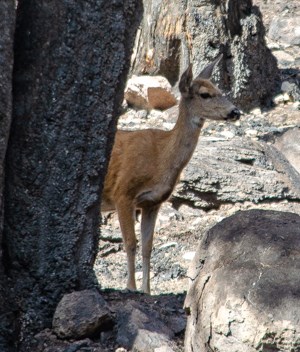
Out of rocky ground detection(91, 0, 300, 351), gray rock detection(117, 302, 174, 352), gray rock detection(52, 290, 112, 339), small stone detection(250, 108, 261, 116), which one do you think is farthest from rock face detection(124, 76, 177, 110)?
gray rock detection(52, 290, 112, 339)

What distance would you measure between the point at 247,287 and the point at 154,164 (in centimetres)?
499

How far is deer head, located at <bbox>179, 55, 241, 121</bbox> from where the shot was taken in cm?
1055

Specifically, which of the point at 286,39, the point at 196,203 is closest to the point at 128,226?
the point at 196,203

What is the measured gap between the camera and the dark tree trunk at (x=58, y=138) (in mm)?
6152

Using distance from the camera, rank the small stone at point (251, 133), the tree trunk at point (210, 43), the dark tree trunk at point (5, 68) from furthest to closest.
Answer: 1. the tree trunk at point (210, 43)
2. the small stone at point (251, 133)
3. the dark tree trunk at point (5, 68)

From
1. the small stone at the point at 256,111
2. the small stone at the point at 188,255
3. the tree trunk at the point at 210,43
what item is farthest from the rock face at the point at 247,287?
the small stone at the point at 256,111

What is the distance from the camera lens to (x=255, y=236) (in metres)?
6.08

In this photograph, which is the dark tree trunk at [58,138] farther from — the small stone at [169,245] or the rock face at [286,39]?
the rock face at [286,39]

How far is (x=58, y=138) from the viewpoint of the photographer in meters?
6.27

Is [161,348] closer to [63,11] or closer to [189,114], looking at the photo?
[63,11]

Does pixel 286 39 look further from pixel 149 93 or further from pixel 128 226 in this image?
pixel 128 226

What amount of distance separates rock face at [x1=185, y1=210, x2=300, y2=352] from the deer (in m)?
4.10

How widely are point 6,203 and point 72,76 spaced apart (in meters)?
0.88

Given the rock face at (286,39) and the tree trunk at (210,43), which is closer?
the tree trunk at (210,43)
